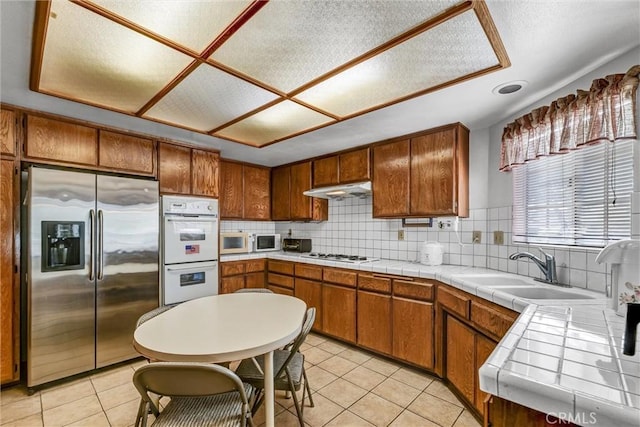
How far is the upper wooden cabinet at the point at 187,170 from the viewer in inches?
120

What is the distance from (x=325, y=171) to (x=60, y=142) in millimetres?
2598

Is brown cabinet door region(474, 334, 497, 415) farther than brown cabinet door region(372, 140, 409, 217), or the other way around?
brown cabinet door region(372, 140, 409, 217)

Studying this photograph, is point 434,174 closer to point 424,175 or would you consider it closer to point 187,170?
point 424,175

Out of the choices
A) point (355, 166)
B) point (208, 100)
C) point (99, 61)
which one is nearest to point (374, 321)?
point (355, 166)

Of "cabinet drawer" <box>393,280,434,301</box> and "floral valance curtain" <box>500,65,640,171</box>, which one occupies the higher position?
"floral valance curtain" <box>500,65,640,171</box>

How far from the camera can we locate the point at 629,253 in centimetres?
129

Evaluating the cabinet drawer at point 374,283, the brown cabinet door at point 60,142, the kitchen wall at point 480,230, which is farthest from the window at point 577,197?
the brown cabinet door at point 60,142

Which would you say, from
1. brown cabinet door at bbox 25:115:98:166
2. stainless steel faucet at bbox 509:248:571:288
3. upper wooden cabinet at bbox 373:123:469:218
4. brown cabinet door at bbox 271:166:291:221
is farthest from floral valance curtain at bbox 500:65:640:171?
brown cabinet door at bbox 25:115:98:166

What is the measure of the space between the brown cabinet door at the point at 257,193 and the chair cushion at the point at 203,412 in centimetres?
289

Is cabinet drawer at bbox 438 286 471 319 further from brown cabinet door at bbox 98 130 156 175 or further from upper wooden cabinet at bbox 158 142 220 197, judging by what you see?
brown cabinet door at bbox 98 130 156 175

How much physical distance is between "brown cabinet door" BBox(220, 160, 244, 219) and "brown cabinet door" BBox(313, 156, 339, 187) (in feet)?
3.66

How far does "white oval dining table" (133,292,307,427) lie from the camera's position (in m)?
1.30

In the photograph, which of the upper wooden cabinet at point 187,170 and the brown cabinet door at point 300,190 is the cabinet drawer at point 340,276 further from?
the upper wooden cabinet at point 187,170

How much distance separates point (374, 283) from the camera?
286 centimetres
